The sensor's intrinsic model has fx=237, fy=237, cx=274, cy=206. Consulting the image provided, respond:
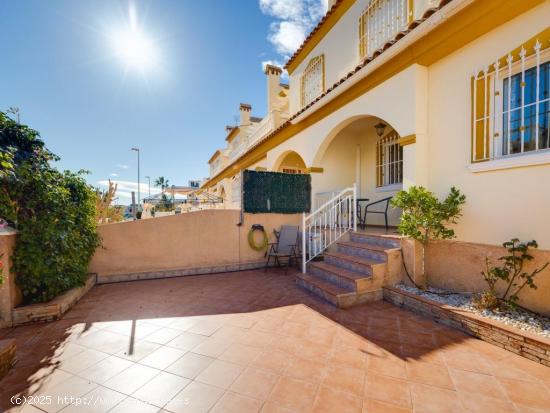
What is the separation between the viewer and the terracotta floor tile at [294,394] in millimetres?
1880

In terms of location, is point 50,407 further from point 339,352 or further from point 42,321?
point 339,352

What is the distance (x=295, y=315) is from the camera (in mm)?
3604

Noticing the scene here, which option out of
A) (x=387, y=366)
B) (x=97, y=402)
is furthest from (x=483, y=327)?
(x=97, y=402)

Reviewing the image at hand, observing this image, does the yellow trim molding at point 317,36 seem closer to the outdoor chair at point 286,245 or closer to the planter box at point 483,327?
the outdoor chair at point 286,245

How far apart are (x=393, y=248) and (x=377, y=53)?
3688mm

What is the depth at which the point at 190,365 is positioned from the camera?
2.41 metres

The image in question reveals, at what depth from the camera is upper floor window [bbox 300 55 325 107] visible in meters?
7.44

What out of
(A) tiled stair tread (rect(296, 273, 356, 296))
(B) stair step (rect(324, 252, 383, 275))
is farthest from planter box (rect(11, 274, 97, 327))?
(B) stair step (rect(324, 252, 383, 275))

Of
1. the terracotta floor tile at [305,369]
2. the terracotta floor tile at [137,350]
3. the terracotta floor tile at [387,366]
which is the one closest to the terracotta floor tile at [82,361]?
the terracotta floor tile at [137,350]

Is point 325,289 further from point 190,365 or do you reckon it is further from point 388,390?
point 190,365

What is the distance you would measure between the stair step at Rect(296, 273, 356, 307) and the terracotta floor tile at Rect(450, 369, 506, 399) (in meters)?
1.70

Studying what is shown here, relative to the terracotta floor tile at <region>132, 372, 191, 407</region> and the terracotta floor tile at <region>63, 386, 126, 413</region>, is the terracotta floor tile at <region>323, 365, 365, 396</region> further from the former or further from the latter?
the terracotta floor tile at <region>63, 386, 126, 413</region>

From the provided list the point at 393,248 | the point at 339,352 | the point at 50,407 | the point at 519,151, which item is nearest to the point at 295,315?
the point at 339,352

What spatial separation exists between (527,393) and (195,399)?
2753mm
